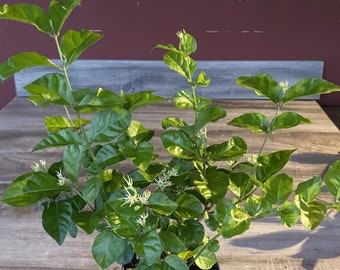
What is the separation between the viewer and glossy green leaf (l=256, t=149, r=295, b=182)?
54cm

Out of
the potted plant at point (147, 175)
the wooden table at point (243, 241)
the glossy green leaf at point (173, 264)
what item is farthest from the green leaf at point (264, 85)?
the wooden table at point (243, 241)

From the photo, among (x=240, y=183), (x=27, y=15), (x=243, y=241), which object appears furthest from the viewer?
(x=243, y=241)

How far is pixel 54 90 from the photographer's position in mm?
488

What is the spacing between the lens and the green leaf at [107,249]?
1.58 ft

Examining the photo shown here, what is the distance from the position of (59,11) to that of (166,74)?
149 centimetres

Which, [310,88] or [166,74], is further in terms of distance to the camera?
[166,74]

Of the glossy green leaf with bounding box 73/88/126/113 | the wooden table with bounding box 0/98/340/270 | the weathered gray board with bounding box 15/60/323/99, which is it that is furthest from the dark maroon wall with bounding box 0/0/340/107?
the glossy green leaf with bounding box 73/88/126/113

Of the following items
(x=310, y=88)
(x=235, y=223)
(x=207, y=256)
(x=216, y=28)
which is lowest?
(x=216, y=28)

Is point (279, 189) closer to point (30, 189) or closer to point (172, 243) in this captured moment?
point (172, 243)

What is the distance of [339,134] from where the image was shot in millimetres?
1483

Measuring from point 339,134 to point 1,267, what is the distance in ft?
3.57

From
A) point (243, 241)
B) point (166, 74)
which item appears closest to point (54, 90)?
point (243, 241)

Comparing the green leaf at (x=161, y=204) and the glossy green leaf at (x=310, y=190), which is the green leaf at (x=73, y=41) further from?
the glossy green leaf at (x=310, y=190)

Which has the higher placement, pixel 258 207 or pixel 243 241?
pixel 258 207
